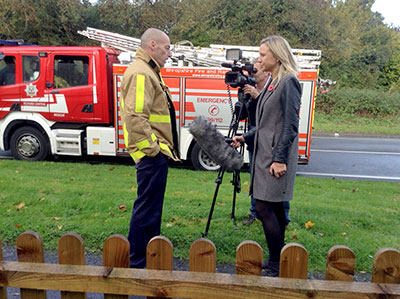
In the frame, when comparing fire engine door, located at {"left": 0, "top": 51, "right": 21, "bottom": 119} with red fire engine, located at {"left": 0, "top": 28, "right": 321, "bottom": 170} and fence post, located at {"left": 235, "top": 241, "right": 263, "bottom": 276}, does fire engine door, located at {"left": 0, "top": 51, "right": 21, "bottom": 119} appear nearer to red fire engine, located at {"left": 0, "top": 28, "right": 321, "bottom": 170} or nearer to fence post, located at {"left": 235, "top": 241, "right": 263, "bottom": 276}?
red fire engine, located at {"left": 0, "top": 28, "right": 321, "bottom": 170}

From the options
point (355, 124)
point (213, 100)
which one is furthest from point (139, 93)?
point (355, 124)

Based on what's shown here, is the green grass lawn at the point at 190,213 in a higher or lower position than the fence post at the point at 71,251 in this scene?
lower

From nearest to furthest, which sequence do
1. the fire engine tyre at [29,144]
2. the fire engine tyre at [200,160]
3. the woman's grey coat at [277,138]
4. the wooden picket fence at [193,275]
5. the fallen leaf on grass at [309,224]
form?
the wooden picket fence at [193,275] < the woman's grey coat at [277,138] < the fallen leaf on grass at [309,224] < the fire engine tyre at [200,160] < the fire engine tyre at [29,144]

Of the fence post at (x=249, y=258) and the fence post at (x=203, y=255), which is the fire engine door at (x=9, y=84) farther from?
the fence post at (x=249, y=258)

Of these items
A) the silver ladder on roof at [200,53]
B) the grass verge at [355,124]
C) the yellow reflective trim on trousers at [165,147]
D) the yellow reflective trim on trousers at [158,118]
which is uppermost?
the silver ladder on roof at [200,53]

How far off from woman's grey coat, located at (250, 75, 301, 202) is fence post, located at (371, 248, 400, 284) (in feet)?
4.00

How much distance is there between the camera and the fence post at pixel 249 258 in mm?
1729

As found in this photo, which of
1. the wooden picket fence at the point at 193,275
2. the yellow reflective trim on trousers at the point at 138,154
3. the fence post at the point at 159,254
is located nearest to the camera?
the wooden picket fence at the point at 193,275

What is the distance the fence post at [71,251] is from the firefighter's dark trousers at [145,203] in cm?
128

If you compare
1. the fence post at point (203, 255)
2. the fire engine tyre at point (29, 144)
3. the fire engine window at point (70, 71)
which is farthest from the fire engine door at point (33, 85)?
the fence post at point (203, 255)

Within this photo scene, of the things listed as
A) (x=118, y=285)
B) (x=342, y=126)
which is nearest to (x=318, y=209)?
(x=118, y=285)

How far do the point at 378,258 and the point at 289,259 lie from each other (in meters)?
0.40

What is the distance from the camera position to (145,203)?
312 centimetres

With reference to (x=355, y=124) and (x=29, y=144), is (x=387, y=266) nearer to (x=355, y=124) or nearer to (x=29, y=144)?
(x=29, y=144)
